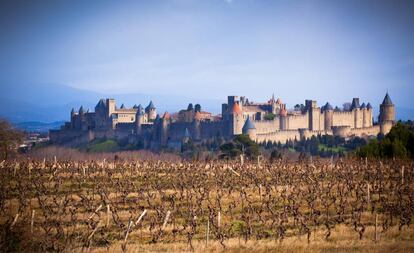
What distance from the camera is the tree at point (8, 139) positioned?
32188mm

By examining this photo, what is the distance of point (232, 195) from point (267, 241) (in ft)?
21.9

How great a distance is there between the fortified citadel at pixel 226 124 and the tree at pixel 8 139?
29.6 m

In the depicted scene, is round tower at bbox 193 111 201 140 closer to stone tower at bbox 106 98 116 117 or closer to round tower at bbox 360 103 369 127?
stone tower at bbox 106 98 116 117

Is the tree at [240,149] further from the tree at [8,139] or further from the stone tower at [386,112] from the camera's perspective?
the stone tower at [386,112]

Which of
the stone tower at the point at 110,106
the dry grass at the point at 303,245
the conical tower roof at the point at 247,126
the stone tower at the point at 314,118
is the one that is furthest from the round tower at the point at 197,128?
the dry grass at the point at 303,245

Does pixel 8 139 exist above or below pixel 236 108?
below

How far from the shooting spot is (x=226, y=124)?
67.1 metres

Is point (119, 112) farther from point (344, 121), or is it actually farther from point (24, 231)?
point (24, 231)

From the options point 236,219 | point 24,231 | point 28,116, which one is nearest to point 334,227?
point 236,219

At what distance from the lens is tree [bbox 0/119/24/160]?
3219cm

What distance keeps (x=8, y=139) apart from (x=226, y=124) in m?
36.6

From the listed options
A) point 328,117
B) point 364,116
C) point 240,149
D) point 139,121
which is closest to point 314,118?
point 328,117

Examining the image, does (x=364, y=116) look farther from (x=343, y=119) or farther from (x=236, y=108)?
Result: (x=236, y=108)

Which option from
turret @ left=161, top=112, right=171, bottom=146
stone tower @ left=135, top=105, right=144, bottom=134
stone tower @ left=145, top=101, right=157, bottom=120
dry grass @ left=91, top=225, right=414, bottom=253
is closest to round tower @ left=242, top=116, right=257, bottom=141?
turret @ left=161, top=112, right=171, bottom=146
